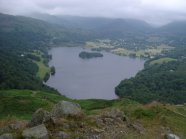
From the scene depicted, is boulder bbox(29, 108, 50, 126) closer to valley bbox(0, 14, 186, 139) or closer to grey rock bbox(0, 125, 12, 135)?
valley bbox(0, 14, 186, 139)

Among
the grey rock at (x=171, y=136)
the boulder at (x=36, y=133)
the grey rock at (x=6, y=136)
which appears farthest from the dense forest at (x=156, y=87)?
the grey rock at (x=6, y=136)

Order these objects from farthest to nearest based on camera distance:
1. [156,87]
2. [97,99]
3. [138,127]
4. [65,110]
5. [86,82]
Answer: [86,82]
[156,87]
[97,99]
[138,127]
[65,110]

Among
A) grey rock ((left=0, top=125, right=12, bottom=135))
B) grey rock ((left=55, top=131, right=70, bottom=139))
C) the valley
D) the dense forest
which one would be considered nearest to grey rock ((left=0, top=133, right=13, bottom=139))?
the valley

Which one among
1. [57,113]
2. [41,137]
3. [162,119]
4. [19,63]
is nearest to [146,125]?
[162,119]

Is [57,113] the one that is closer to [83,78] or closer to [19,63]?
[83,78]

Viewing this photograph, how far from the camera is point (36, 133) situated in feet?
57.2

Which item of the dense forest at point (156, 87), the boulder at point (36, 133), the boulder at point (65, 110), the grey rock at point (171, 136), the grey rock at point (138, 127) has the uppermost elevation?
the boulder at point (65, 110)

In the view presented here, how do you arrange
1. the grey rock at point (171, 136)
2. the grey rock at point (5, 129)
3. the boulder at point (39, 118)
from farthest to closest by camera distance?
the grey rock at point (171, 136)
the boulder at point (39, 118)
the grey rock at point (5, 129)

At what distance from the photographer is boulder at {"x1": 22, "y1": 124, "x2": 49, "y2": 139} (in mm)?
17281

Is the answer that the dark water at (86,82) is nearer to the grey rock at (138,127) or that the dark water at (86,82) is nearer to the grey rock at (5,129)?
the grey rock at (138,127)

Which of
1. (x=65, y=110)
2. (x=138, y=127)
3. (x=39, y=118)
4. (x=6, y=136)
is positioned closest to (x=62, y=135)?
(x=39, y=118)

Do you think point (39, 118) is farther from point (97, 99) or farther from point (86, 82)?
point (86, 82)

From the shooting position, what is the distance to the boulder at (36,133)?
1728 centimetres

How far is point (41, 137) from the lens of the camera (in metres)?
17.3
